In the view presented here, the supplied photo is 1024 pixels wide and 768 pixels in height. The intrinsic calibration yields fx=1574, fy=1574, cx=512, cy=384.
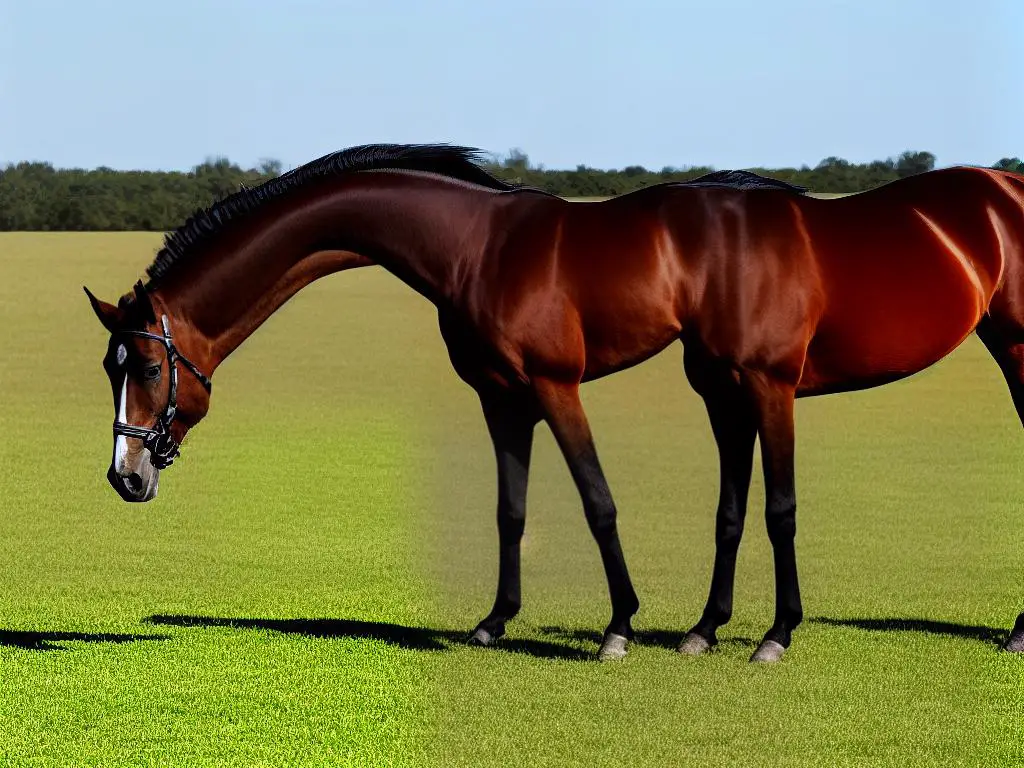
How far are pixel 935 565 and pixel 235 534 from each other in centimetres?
535

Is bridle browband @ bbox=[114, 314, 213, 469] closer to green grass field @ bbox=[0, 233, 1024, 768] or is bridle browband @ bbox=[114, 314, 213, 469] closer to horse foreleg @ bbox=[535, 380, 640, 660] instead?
green grass field @ bbox=[0, 233, 1024, 768]

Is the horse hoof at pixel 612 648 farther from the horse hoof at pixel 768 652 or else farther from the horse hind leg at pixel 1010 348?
the horse hind leg at pixel 1010 348

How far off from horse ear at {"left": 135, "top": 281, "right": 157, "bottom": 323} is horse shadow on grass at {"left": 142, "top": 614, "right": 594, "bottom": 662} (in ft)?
6.80

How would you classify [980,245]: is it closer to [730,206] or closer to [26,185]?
[730,206]

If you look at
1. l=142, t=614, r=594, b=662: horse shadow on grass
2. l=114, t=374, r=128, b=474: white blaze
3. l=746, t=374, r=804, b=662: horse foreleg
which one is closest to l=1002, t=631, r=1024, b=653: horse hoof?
l=746, t=374, r=804, b=662: horse foreleg

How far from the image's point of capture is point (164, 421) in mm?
8086

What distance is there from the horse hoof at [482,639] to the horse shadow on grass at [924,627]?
2056mm

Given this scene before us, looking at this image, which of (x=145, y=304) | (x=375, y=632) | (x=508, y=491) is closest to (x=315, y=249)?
(x=145, y=304)

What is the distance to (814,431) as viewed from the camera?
19.9 m

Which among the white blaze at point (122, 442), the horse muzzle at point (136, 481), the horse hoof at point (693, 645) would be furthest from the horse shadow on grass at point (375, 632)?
the white blaze at point (122, 442)

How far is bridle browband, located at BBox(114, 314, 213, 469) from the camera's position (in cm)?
800

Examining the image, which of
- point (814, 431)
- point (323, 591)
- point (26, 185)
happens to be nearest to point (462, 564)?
point (323, 591)

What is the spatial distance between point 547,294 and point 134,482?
2.31m

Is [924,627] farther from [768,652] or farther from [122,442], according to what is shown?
[122,442]
